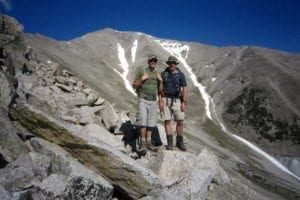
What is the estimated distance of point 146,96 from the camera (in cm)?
1248

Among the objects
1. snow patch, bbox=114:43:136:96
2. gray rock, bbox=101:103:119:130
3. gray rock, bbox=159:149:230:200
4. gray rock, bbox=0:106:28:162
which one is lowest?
gray rock, bbox=159:149:230:200

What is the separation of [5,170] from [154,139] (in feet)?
25.4

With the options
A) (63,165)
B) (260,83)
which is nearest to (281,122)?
(260,83)

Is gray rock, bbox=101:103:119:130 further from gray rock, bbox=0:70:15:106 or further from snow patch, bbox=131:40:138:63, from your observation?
snow patch, bbox=131:40:138:63

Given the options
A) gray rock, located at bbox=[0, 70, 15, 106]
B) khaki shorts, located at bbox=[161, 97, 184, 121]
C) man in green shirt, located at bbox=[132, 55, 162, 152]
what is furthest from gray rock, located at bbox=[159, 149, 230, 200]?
gray rock, located at bbox=[0, 70, 15, 106]

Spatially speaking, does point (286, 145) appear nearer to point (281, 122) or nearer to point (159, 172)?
point (281, 122)

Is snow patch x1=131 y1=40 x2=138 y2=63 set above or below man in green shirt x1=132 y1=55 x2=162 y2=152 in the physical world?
above

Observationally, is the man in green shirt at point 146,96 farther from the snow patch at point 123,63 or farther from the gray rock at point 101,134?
the snow patch at point 123,63

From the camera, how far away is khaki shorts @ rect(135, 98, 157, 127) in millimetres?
12289

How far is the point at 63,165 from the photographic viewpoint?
904 cm

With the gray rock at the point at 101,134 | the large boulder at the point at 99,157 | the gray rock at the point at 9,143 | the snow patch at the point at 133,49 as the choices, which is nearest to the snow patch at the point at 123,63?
the snow patch at the point at 133,49

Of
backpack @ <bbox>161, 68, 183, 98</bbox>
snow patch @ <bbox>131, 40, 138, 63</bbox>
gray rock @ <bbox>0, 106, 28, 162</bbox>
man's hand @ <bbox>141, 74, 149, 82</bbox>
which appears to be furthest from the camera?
snow patch @ <bbox>131, 40, 138, 63</bbox>

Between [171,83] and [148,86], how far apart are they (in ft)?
3.69

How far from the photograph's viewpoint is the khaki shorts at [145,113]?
40.3 feet
